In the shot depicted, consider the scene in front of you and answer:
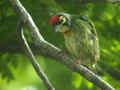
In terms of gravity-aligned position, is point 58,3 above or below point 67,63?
above

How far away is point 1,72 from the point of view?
183 inches

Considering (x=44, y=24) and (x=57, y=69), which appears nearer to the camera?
(x=44, y=24)

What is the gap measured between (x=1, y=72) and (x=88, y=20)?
146 centimetres

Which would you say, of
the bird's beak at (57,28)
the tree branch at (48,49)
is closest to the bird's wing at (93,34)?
the bird's beak at (57,28)

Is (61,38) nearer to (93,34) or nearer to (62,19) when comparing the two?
(62,19)

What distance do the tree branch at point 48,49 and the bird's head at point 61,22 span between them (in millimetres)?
384

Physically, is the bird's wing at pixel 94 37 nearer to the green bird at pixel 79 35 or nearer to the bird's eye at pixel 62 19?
the green bird at pixel 79 35

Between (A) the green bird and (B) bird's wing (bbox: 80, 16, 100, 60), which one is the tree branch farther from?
(B) bird's wing (bbox: 80, 16, 100, 60)

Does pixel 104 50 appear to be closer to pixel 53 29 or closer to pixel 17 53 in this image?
pixel 53 29

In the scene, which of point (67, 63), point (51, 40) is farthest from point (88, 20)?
point (67, 63)

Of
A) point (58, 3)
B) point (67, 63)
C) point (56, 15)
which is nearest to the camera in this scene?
point (67, 63)

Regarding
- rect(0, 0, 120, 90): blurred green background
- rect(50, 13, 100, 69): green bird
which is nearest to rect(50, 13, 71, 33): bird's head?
rect(50, 13, 100, 69): green bird

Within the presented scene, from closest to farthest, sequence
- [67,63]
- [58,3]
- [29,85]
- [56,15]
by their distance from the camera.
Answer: [67,63] → [56,15] → [58,3] → [29,85]

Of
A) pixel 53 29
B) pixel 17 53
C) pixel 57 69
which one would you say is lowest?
pixel 57 69
